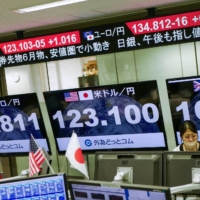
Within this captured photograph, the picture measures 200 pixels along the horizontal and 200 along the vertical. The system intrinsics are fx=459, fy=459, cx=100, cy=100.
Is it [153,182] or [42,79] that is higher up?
[42,79]

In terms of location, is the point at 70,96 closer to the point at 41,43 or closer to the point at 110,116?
the point at 110,116

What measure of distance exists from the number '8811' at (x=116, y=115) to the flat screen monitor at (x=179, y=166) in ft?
7.54

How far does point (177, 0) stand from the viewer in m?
5.05

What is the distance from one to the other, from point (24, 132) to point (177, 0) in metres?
2.56

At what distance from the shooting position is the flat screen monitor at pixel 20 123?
5.82m

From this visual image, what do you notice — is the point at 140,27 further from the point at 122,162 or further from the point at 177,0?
the point at 122,162

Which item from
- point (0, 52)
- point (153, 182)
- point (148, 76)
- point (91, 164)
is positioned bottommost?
point (91, 164)

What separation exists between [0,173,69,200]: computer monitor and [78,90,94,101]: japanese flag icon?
2.63 meters

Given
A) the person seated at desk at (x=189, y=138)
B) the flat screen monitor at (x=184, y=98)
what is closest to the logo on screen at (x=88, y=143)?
the flat screen monitor at (x=184, y=98)

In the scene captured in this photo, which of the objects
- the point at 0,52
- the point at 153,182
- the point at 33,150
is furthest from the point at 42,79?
the point at 153,182

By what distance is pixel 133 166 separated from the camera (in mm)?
2877

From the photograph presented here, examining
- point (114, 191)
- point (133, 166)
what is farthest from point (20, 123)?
point (114, 191)

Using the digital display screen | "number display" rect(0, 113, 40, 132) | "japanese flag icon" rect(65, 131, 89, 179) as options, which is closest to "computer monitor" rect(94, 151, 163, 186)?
"japanese flag icon" rect(65, 131, 89, 179)

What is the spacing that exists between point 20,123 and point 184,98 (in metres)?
2.22
